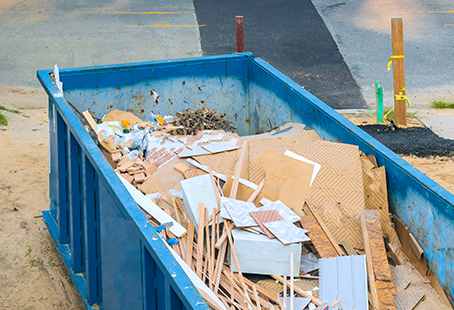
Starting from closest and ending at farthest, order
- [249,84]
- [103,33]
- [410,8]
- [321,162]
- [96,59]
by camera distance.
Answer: [321,162], [249,84], [96,59], [103,33], [410,8]

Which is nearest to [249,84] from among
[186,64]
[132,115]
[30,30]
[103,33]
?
[186,64]

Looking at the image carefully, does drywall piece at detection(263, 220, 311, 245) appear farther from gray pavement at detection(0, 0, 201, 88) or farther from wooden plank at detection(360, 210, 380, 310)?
gray pavement at detection(0, 0, 201, 88)

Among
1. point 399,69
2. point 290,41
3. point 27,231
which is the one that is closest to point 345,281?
point 27,231

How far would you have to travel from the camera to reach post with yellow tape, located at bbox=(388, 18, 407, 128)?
7402mm

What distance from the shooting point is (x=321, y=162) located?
12.1 ft

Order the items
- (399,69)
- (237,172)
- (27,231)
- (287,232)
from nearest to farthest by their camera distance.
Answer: (287,232), (237,172), (27,231), (399,69)

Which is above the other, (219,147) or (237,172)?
(219,147)

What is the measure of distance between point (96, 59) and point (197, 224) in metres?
8.32

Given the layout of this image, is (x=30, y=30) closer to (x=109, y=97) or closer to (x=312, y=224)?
(x=109, y=97)

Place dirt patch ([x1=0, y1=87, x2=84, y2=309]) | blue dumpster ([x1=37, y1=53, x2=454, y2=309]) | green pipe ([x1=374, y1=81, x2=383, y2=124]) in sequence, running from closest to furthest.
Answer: blue dumpster ([x1=37, y1=53, x2=454, y2=309])
dirt patch ([x1=0, y1=87, x2=84, y2=309])
green pipe ([x1=374, y1=81, x2=383, y2=124])

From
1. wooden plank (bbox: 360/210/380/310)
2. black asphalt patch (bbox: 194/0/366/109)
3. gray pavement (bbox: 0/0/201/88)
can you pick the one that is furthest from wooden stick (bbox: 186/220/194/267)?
gray pavement (bbox: 0/0/201/88)

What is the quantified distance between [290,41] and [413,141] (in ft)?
18.5

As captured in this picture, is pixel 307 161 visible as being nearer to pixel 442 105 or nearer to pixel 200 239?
pixel 200 239

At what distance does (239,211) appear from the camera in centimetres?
319
